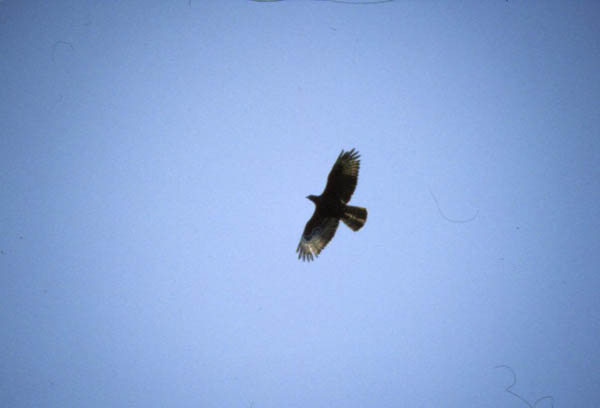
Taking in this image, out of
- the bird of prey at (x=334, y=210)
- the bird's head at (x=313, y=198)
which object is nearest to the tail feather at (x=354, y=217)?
the bird of prey at (x=334, y=210)

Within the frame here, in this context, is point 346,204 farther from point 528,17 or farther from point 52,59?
point 52,59

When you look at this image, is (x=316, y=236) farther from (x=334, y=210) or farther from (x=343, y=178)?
(x=343, y=178)

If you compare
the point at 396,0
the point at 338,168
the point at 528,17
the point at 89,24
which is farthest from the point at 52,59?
the point at 528,17

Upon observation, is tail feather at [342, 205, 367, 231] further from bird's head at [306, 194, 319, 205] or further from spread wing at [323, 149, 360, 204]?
bird's head at [306, 194, 319, 205]

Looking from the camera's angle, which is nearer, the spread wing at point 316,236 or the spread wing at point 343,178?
the spread wing at point 343,178

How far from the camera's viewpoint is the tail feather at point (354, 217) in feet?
6.61

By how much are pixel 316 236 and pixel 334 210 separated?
24cm

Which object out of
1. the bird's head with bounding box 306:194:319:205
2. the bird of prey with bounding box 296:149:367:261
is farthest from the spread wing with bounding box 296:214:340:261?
the bird's head with bounding box 306:194:319:205

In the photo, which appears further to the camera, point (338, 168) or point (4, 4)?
point (4, 4)

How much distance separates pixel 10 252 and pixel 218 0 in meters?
2.56

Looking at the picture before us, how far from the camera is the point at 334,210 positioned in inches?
78.5

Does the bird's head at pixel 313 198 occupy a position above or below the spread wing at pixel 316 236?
above

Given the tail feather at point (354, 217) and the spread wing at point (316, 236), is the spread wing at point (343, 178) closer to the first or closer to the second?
the tail feather at point (354, 217)

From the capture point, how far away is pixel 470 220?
2225 mm
